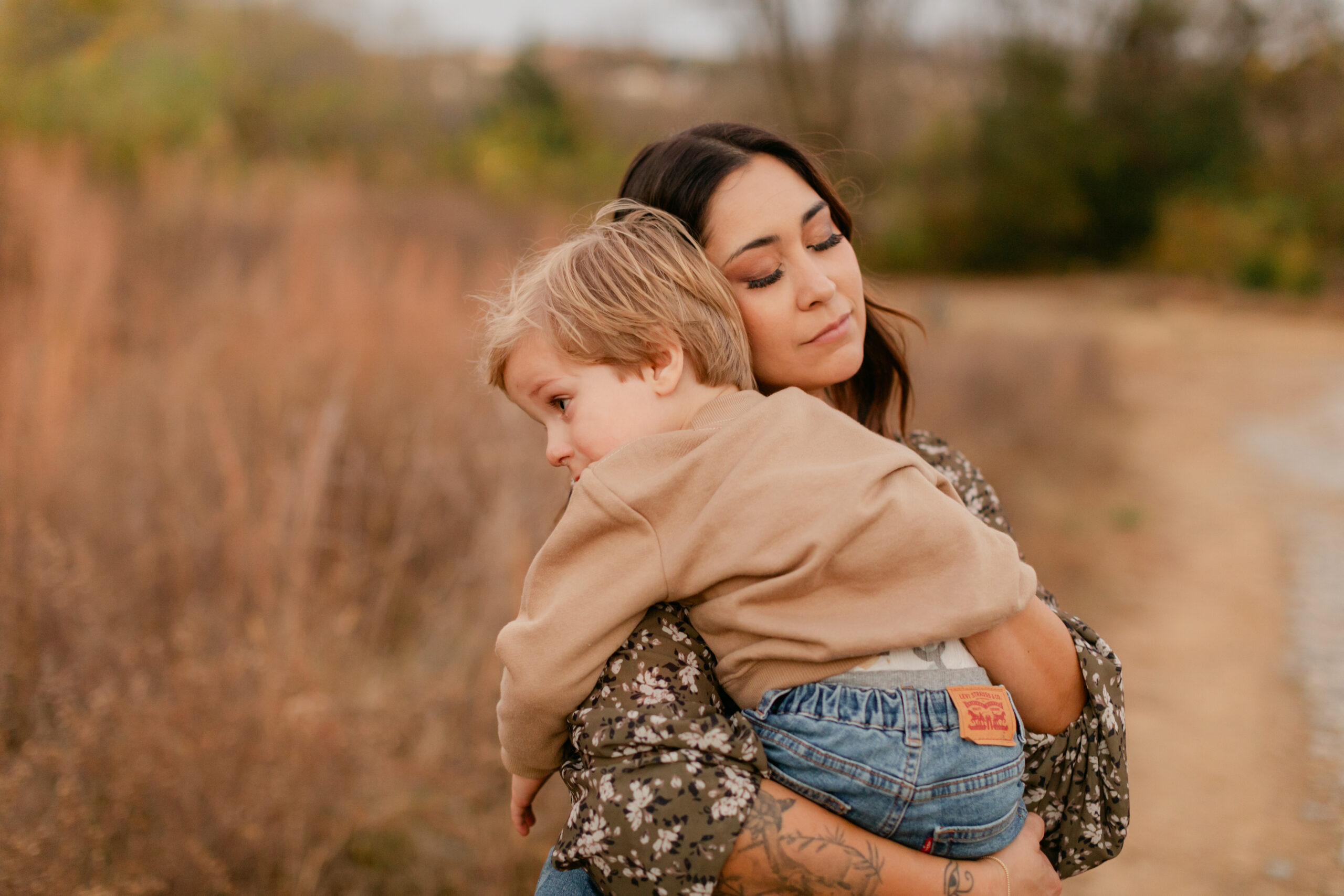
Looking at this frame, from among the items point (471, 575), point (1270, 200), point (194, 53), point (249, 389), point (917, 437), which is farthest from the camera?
point (1270, 200)

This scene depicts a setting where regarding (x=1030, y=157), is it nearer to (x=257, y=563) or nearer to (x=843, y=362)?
(x=257, y=563)

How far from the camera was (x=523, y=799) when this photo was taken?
1.44 meters

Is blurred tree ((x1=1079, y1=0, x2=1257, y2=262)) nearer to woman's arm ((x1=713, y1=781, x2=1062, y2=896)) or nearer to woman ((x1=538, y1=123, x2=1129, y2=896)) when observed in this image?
woman ((x1=538, y1=123, x2=1129, y2=896))

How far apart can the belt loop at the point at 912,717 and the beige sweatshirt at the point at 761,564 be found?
74mm

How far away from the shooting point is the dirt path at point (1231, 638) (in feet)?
10.7

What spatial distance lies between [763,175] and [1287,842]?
3.11 meters

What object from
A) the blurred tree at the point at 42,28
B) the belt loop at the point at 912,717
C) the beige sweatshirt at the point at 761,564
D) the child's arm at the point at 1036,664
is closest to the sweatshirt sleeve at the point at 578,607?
the beige sweatshirt at the point at 761,564

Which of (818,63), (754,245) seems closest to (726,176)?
(754,245)

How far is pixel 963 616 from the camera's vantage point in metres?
1.16

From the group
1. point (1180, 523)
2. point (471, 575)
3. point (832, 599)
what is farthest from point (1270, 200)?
point (832, 599)

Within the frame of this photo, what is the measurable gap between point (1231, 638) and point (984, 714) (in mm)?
4553

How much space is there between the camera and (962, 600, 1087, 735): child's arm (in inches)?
49.4

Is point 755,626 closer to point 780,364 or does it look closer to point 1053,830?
point 780,364

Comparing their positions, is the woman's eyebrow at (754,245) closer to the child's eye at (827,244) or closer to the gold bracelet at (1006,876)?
the child's eye at (827,244)
